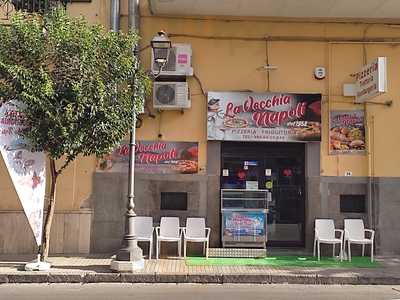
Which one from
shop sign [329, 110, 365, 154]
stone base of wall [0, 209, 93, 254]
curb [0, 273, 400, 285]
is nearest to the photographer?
curb [0, 273, 400, 285]

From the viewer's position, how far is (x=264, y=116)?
13.5 meters

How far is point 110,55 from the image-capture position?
Result: 427 inches

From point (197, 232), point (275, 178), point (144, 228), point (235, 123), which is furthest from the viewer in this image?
point (275, 178)

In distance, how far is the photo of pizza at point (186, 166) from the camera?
13.3 meters

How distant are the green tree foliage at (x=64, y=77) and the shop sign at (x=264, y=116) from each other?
3145 millimetres

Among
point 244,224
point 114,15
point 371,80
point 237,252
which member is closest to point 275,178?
point 244,224

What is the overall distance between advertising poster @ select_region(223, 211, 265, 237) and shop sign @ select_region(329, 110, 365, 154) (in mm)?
2539

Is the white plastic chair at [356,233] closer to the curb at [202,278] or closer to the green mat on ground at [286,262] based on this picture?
the green mat on ground at [286,262]

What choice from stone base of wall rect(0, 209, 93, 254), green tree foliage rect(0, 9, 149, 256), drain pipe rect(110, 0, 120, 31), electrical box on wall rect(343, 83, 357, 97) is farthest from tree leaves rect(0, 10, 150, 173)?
electrical box on wall rect(343, 83, 357, 97)

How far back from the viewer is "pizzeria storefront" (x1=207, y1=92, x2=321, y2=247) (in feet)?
42.4

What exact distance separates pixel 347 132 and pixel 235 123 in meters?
2.77

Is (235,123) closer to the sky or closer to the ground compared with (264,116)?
closer to the ground

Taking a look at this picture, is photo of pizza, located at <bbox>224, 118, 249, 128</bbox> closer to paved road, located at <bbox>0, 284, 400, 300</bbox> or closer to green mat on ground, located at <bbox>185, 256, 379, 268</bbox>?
green mat on ground, located at <bbox>185, 256, 379, 268</bbox>

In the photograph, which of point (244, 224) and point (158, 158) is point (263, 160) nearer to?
point (244, 224)
